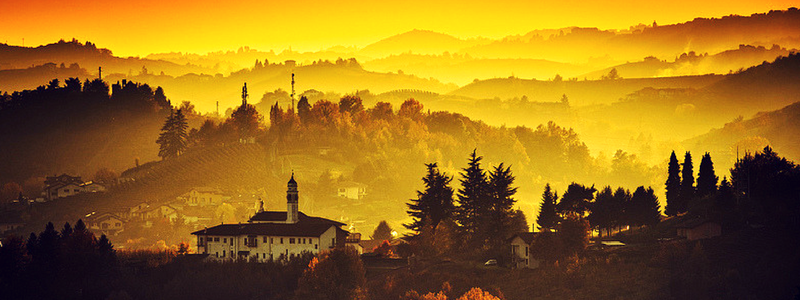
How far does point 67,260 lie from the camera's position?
15275 cm

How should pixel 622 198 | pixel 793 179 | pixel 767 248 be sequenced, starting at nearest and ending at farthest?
pixel 767 248 → pixel 793 179 → pixel 622 198

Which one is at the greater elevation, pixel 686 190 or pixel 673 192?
pixel 686 190

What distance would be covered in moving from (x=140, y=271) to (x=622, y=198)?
57.0 m

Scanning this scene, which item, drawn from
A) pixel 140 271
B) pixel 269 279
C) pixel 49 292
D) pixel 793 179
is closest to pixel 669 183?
pixel 793 179

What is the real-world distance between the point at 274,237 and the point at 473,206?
2353cm

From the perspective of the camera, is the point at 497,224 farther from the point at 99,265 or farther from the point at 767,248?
the point at 99,265

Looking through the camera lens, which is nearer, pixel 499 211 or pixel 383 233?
pixel 499 211

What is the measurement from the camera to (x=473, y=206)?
499 ft

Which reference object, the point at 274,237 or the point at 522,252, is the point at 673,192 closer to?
the point at 522,252

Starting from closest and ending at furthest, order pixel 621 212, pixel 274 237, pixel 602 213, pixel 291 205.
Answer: pixel 274 237, pixel 602 213, pixel 621 212, pixel 291 205

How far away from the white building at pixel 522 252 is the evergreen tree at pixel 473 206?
899 centimetres

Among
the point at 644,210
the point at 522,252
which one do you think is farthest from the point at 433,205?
the point at 644,210

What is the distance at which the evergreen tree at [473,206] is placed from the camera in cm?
14938

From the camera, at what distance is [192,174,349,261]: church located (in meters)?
146
